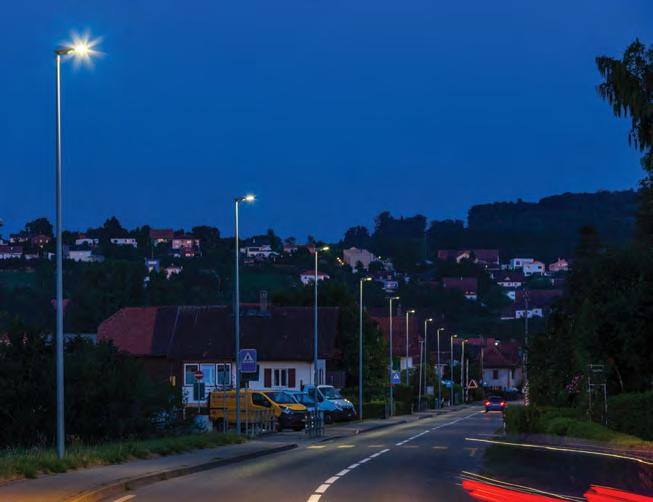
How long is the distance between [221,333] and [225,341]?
1.06 metres

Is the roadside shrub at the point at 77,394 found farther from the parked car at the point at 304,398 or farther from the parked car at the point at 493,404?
the parked car at the point at 493,404

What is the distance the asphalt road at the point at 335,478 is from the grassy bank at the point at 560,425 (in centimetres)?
374

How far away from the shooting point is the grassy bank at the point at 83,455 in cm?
2183

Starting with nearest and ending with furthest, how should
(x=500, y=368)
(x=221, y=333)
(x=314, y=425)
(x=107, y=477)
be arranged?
(x=107, y=477) < (x=314, y=425) < (x=221, y=333) < (x=500, y=368)

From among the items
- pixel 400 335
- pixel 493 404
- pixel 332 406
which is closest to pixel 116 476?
pixel 332 406

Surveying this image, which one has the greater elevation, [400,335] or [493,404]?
[400,335]

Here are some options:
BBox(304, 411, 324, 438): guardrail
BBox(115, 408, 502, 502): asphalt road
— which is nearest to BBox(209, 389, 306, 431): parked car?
BBox(304, 411, 324, 438): guardrail

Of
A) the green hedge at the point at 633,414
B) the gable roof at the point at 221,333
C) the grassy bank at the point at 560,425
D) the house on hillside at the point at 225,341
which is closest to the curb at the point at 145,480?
the grassy bank at the point at 560,425

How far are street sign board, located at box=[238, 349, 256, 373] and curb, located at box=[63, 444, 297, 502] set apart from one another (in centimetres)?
655

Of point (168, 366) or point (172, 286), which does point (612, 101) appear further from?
point (172, 286)

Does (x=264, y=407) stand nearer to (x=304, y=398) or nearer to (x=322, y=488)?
(x=304, y=398)

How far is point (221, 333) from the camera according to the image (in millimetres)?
84562

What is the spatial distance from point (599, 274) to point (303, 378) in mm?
40375

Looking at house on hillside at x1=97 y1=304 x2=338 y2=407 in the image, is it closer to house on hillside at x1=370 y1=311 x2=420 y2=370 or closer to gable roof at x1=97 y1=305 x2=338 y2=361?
gable roof at x1=97 y1=305 x2=338 y2=361
